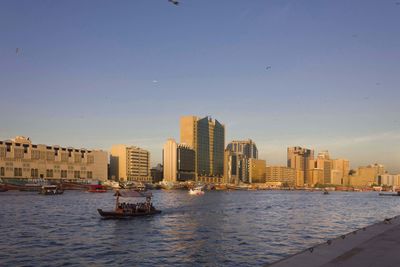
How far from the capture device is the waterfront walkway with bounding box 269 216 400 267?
24.9m

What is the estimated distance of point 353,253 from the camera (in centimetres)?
2820

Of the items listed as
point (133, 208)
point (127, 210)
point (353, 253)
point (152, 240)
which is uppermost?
point (353, 253)

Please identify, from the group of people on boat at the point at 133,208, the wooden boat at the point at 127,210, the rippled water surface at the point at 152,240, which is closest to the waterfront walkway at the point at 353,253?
the rippled water surface at the point at 152,240

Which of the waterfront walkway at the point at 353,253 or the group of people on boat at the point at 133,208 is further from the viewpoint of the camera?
the group of people on boat at the point at 133,208

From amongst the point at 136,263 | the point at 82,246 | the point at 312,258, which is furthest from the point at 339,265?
the point at 82,246

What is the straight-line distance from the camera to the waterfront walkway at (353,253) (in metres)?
24.9

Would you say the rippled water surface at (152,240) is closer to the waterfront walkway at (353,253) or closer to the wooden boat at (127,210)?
the wooden boat at (127,210)

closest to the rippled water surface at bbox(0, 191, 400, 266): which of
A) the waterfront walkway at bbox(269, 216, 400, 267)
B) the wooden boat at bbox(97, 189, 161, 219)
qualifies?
the wooden boat at bbox(97, 189, 161, 219)

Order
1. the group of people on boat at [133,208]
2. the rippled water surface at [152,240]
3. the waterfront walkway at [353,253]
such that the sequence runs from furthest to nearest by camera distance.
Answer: the group of people on boat at [133,208]
the rippled water surface at [152,240]
the waterfront walkway at [353,253]

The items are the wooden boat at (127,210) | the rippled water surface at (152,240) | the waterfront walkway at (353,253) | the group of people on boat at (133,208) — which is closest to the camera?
the waterfront walkway at (353,253)

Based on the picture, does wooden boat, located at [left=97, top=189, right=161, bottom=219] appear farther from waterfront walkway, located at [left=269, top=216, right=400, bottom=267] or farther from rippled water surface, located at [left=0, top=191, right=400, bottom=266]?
waterfront walkway, located at [left=269, top=216, right=400, bottom=267]

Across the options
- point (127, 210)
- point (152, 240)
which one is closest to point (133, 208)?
point (127, 210)

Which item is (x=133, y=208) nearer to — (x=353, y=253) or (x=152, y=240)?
(x=152, y=240)

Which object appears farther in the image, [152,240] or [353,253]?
[152,240]
